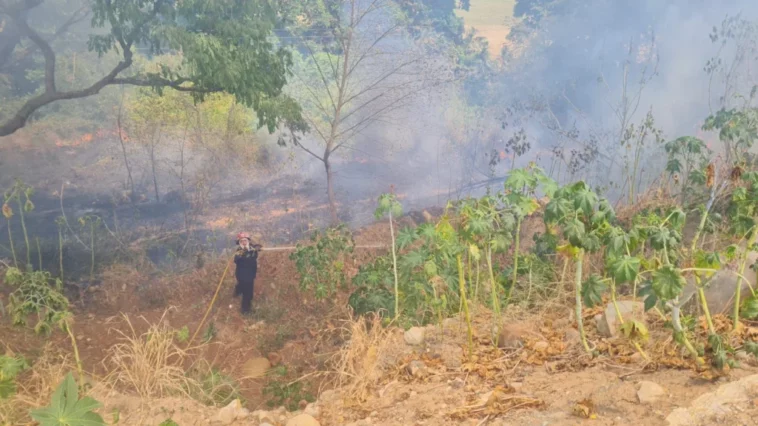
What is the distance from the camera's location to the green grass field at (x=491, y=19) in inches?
310

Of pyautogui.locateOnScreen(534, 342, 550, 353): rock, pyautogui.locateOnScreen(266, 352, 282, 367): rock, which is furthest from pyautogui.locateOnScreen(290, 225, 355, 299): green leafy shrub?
pyautogui.locateOnScreen(534, 342, 550, 353): rock

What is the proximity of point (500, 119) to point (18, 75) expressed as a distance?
5.66 meters

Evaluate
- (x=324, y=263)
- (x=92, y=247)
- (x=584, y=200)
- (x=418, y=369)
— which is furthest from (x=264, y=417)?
(x=92, y=247)

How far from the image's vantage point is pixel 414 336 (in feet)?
12.2

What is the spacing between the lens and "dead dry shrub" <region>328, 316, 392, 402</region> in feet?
10.4

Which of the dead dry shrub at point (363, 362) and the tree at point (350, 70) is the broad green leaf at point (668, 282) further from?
the tree at point (350, 70)

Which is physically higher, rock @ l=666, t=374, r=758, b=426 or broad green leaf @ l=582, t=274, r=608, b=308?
broad green leaf @ l=582, t=274, r=608, b=308

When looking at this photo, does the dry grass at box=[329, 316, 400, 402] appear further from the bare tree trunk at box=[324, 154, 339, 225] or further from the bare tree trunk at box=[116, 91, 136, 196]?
the bare tree trunk at box=[116, 91, 136, 196]

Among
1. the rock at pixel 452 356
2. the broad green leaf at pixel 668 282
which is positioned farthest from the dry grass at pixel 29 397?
the broad green leaf at pixel 668 282

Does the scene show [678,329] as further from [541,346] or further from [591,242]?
[541,346]

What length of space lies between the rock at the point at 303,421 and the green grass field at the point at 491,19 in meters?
6.11

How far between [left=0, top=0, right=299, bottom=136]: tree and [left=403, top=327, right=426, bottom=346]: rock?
9.54ft

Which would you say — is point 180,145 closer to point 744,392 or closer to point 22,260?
point 22,260

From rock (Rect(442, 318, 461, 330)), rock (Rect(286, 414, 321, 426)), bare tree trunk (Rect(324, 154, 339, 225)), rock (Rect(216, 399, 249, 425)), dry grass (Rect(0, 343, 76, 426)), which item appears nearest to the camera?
rock (Rect(286, 414, 321, 426))
